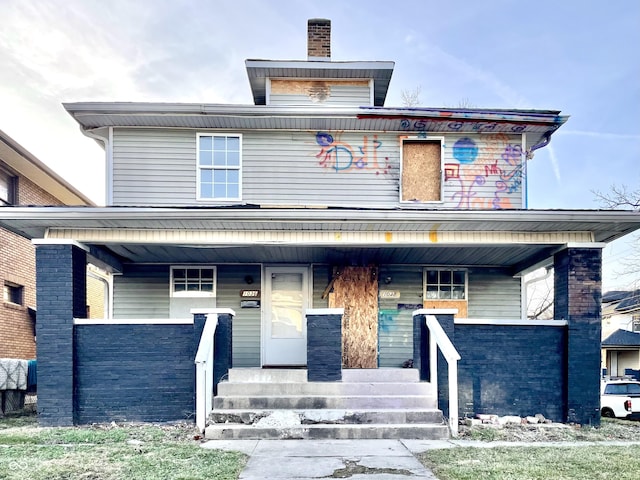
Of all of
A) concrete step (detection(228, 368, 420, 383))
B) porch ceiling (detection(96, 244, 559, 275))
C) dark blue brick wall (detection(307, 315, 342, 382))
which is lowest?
concrete step (detection(228, 368, 420, 383))

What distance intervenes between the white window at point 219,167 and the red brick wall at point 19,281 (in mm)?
7276

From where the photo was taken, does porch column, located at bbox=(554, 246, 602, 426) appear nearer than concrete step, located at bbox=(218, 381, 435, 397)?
No

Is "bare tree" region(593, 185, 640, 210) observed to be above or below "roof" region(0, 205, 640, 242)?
above

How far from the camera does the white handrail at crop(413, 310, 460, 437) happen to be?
735 cm

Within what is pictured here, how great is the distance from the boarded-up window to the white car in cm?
820

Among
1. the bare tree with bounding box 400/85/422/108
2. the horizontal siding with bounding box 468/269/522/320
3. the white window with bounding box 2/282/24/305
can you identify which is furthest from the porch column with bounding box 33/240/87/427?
the bare tree with bounding box 400/85/422/108

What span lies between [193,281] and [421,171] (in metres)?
5.43

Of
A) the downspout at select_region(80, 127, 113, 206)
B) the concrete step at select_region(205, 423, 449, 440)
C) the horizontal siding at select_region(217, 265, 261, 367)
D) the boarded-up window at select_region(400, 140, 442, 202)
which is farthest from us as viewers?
the boarded-up window at select_region(400, 140, 442, 202)

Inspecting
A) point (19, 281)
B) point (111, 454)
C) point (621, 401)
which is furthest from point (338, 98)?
point (621, 401)

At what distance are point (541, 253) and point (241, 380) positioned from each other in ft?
19.0

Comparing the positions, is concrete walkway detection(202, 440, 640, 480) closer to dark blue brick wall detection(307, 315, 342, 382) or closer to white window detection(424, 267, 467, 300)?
dark blue brick wall detection(307, 315, 342, 382)

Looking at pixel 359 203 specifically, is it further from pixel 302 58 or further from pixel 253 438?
pixel 253 438

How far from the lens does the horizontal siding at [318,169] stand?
1057 cm

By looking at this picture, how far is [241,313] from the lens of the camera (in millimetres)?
10742
